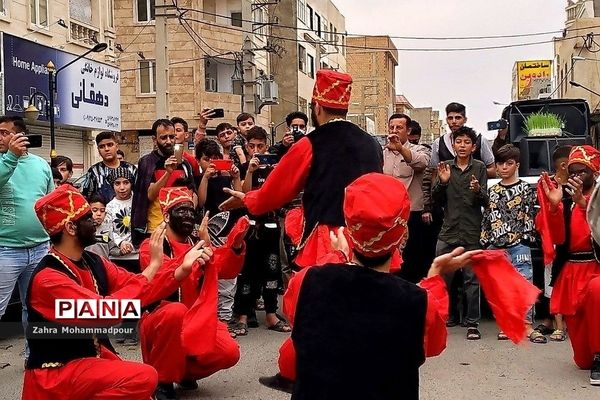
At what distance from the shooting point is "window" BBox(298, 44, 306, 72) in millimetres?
45281

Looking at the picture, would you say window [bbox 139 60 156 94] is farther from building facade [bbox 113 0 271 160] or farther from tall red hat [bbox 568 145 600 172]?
tall red hat [bbox 568 145 600 172]

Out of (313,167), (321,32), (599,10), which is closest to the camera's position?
(313,167)

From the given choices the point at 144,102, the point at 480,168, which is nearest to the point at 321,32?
the point at 144,102

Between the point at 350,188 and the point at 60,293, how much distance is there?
1825 millimetres

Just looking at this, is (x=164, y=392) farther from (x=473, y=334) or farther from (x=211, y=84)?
(x=211, y=84)

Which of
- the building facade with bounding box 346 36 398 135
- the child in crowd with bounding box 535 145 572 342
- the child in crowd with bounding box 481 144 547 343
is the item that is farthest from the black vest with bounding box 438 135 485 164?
the building facade with bounding box 346 36 398 135

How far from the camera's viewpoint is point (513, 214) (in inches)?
304

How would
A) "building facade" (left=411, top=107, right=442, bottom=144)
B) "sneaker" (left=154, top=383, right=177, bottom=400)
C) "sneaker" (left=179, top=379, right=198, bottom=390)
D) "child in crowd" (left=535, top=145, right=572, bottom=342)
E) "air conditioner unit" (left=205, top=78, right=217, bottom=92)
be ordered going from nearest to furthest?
1. "sneaker" (left=154, top=383, right=177, bottom=400)
2. "sneaker" (left=179, top=379, right=198, bottom=390)
3. "child in crowd" (left=535, top=145, right=572, bottom=342)
4. "air conditioner unit" (left=205, top=78, right=217, bottom=92)
5. "building facade" (left=411, top=107, right=442, bottom=144)

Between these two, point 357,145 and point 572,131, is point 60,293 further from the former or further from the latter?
point 572,131

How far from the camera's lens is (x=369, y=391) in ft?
10.0

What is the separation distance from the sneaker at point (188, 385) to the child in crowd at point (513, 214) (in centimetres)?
314

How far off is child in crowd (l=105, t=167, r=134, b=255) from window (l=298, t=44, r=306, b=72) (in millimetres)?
37921

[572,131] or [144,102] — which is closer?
[572,131]

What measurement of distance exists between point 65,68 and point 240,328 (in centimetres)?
1464
